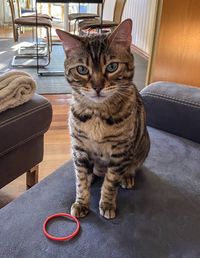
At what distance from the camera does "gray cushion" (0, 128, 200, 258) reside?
2.32 ft

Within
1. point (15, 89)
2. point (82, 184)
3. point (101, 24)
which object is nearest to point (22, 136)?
point (15, 89)

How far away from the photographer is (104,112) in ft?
2.81

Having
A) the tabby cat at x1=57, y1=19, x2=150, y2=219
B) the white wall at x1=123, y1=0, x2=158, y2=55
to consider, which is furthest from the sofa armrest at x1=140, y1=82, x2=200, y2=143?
the white wall at x1=123, y1=0, x2=158, y2=55

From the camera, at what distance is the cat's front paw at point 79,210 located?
0.81 meters

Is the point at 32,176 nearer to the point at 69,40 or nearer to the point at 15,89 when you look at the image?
the point at 15,89

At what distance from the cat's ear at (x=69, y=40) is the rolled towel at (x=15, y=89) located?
31cm

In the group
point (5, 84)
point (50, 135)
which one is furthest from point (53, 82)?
point (5, 84)

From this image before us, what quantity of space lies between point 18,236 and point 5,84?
544mm

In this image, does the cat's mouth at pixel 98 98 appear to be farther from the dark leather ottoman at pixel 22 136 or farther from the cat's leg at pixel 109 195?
the dark leather ottoman at pixel 22 136

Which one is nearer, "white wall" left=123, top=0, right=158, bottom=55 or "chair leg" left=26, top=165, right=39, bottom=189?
"chair leg" left=26, top=165, right=39, bottom=189

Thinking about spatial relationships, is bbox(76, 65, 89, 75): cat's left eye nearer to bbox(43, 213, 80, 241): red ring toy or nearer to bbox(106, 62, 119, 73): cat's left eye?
bbox(106, 62, 119, 73): cat's left eye

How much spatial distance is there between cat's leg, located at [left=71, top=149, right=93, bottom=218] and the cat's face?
0.65ft

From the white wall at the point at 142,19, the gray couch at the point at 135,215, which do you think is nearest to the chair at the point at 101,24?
the white wall at the point at 142,19

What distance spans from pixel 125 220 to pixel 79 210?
0.41 ft
